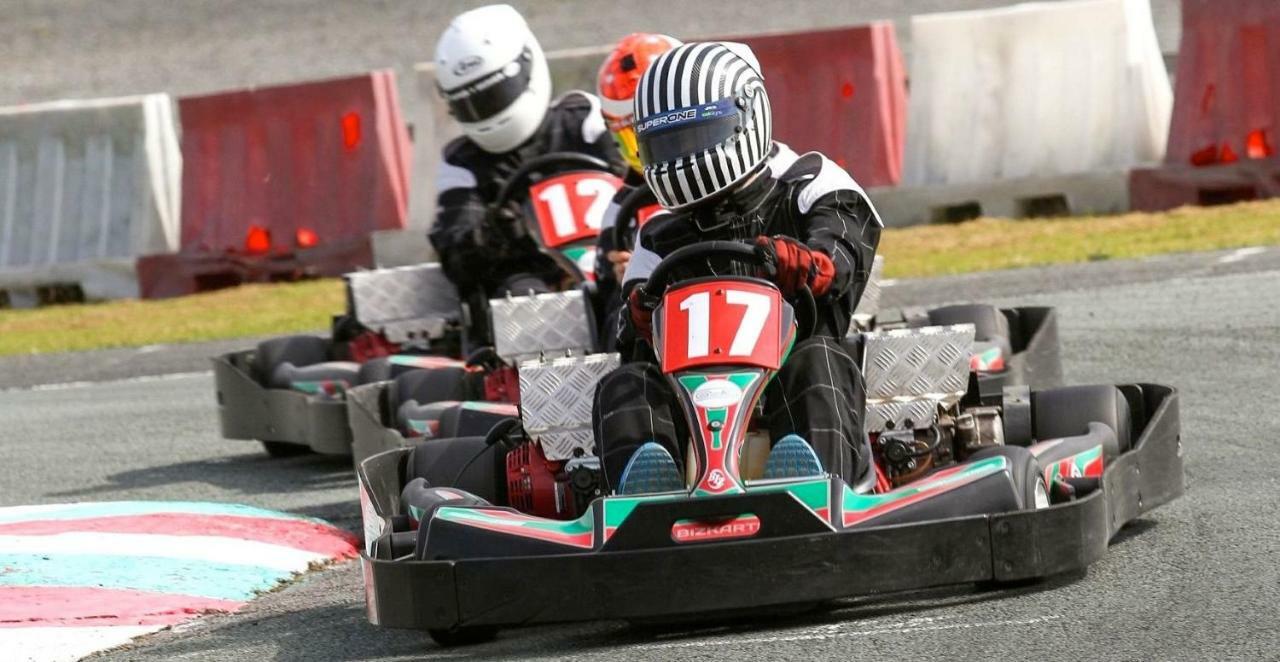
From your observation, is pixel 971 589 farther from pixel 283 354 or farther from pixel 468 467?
pixel 283 354

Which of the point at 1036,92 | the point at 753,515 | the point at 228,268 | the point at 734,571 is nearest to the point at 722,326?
the point at 753,515

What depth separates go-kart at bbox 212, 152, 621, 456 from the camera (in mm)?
7180

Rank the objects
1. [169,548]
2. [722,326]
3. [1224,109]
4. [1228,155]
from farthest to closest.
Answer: [1228,155], [1224,109], [169,548], [722,326]

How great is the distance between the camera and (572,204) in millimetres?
7891

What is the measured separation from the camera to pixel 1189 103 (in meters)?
11.6

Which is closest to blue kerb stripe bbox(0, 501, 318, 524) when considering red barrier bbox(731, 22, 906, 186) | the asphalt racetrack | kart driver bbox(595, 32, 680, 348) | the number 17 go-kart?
the asphalt racetrack

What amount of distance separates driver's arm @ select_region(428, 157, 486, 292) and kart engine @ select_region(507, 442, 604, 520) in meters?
2.81

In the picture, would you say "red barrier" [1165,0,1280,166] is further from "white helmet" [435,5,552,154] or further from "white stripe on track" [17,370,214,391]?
"white stripe on track" [17,370,214,391]

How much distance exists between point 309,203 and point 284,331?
5.18 ft

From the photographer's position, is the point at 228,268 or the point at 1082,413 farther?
the point at 228,268

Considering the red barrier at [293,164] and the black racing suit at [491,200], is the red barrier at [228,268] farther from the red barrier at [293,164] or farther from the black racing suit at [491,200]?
the black racing suit at [491,200]

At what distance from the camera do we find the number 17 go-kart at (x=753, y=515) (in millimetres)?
4332

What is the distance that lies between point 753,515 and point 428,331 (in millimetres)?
4316

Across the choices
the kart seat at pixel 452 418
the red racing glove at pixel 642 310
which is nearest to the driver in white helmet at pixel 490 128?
the kart seat at pixel 452 418
